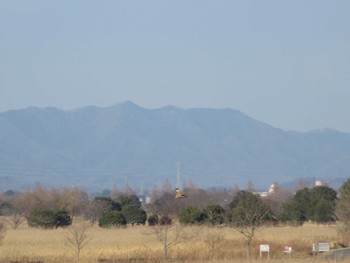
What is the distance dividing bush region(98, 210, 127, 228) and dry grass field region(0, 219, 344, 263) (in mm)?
6626

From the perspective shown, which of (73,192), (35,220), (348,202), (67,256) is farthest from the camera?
(73,192)

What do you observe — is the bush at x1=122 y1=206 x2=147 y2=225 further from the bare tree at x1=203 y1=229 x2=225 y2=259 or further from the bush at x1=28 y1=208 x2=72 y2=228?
the bare tree at x1=203 y1=229 x2=225 y2=259

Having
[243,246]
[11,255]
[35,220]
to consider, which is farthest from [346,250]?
[35,220]

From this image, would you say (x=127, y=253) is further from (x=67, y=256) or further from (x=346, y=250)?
(x=346, y=250)

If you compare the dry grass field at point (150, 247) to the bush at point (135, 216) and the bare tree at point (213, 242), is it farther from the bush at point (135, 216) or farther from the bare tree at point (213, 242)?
the bush at point (135, 216)

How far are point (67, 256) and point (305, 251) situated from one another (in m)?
10.1

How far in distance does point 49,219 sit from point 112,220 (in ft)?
12.5

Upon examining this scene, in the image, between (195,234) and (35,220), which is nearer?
(195,234)

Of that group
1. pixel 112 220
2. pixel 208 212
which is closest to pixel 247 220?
pixel 208 212

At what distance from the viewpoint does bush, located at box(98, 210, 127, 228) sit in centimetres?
5712

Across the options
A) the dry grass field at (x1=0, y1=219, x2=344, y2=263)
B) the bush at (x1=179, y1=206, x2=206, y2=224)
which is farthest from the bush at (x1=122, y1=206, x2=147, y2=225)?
the dry grass field at (x1=0, y1=219, x2=344, y2=263)

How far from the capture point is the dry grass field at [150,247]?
3578cm

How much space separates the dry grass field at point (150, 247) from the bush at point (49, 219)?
709 centimetres

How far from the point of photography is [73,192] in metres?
86.2
